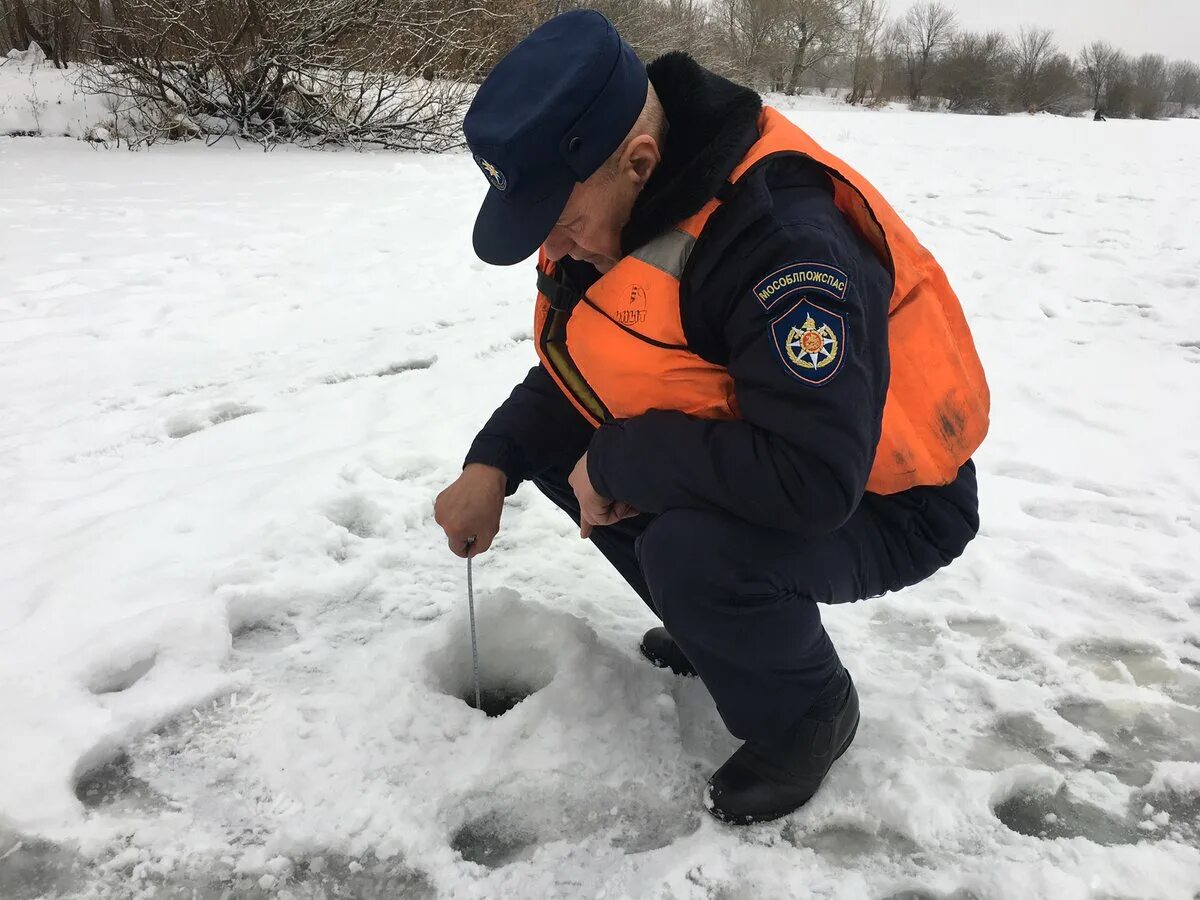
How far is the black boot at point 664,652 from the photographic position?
1.87 metres

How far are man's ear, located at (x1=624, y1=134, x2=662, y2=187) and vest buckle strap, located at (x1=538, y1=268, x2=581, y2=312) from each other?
304 millimetres

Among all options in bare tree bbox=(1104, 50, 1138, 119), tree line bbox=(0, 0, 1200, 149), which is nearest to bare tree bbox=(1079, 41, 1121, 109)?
bare tree bbox=(1104, 50, 1138, 119)

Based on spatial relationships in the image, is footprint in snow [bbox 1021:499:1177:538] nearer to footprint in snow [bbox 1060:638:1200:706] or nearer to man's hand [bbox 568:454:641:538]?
footprint in snow [bbox 1060:638:1200:706]

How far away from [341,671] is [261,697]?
0.17 metres

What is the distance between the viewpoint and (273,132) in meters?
9.97

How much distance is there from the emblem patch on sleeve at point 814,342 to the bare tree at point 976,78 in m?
45.8

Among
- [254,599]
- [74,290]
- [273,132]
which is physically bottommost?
[254,599]

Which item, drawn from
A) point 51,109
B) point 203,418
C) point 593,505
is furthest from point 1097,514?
point 51,109

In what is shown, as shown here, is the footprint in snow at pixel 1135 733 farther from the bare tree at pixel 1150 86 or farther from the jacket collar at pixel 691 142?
the bare tree at pixel 1150 86

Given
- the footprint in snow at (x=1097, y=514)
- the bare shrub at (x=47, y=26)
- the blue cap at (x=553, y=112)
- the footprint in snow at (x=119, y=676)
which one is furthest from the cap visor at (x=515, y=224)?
the bare shrub at (x=47, y=26)

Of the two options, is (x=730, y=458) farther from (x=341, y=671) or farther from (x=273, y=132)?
(x=273, y=132)

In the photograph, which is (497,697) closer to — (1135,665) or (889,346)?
(889,346)

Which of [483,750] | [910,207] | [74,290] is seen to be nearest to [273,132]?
[74,290]

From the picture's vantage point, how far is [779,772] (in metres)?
1.50
